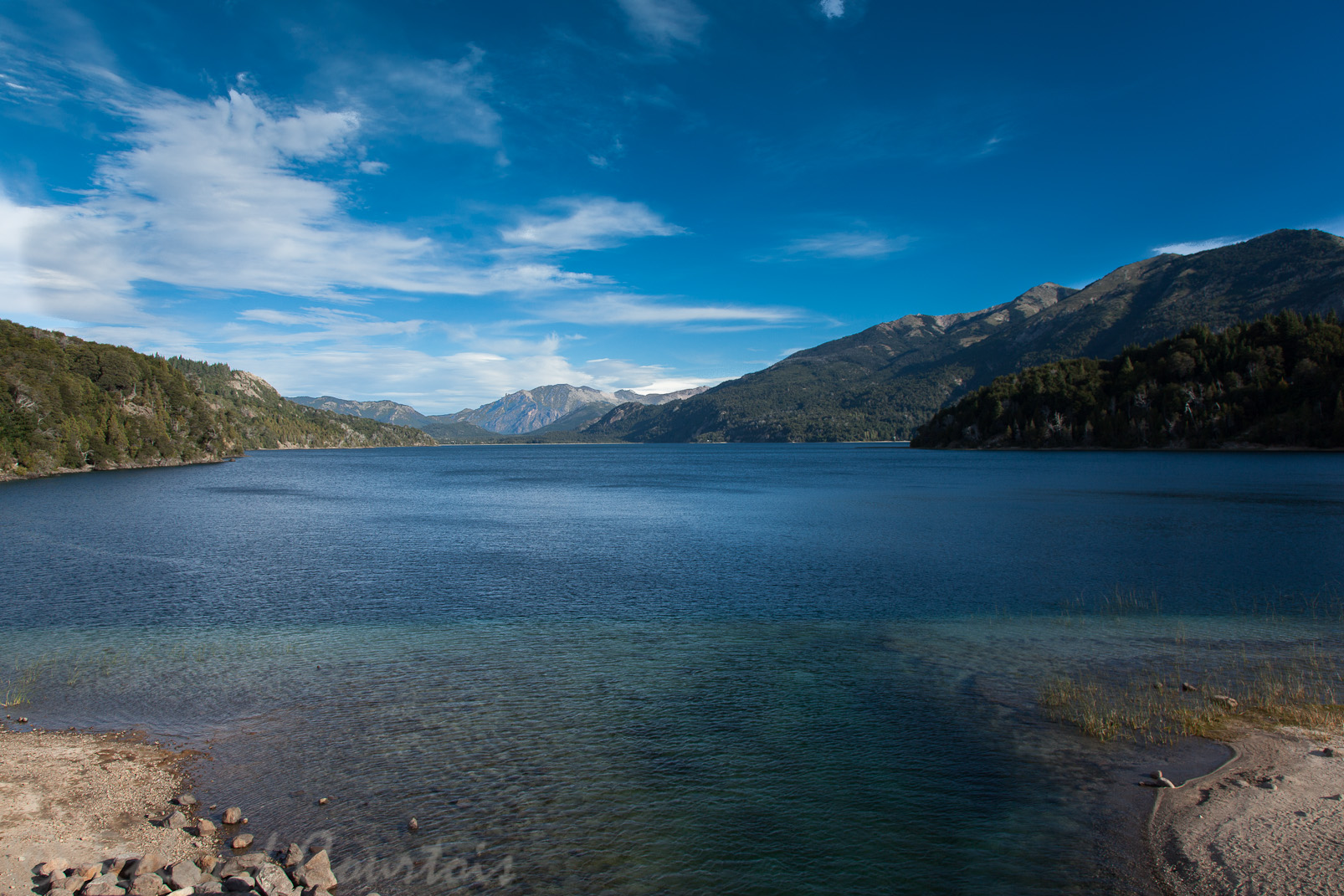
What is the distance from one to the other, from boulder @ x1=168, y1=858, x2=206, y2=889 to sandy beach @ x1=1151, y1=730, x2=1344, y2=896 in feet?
46.7

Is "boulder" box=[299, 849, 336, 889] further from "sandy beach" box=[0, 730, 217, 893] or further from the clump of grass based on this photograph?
the clump of grass

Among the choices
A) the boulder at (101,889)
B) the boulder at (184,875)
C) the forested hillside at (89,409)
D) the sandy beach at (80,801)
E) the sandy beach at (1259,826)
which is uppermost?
the forested hillside at (89,409)

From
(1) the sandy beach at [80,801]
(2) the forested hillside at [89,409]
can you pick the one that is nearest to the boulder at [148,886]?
(1) the sandy beach at [80,801]

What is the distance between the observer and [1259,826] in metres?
11.3

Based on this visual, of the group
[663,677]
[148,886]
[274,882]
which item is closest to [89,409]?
[663,677]

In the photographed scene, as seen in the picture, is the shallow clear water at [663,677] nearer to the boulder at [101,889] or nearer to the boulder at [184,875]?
the boulder at [184,875]

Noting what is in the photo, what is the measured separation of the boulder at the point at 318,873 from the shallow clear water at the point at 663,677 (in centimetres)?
63

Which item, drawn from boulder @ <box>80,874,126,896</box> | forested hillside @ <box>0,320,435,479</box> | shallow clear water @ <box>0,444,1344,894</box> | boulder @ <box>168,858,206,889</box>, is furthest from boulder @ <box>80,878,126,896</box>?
forested hillside @ <box>0,320,435,479</box>

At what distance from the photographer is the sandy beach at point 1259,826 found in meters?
9.99

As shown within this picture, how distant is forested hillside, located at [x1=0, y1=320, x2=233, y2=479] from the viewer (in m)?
118

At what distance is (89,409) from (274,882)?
178 metres

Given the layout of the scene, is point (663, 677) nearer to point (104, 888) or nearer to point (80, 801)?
point (80, 801)

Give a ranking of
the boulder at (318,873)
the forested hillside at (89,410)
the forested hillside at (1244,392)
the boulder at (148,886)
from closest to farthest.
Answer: the boulder at (148,886)
the boulder at (318,873)
the forested hillside at (89,410)
the forested hillside at (1244,392)

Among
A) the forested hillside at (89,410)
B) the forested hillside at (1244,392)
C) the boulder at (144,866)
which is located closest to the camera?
the boulder at (144,866)
